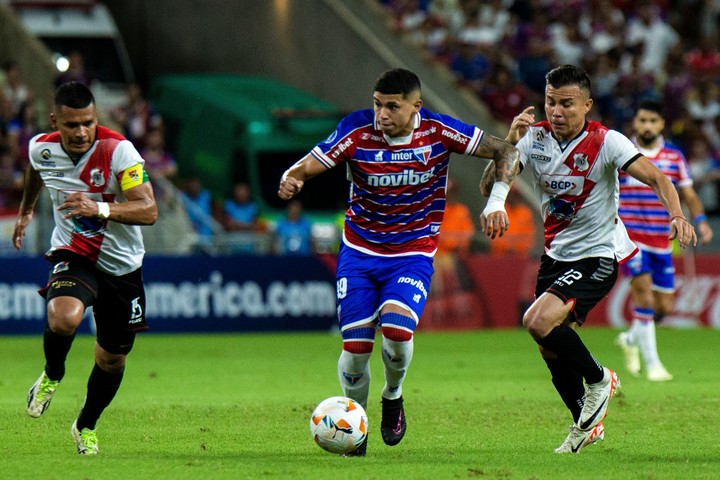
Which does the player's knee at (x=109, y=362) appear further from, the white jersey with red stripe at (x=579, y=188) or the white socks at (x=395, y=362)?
the white jersey with red stripe at (x=579, y=188)

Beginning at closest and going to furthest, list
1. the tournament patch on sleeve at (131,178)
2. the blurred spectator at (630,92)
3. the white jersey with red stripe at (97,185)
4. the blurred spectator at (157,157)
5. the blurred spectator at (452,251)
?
the tournament patch on sleeve at (131,178), the white jersey with red stripe at (97,185), the blurred spectator at (452,251), the blurred spectator at (157,157), the blurred spectator at (630,92)

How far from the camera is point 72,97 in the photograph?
8992mm

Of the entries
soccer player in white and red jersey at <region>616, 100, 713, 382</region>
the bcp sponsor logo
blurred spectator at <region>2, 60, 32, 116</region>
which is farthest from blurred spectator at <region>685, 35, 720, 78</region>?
the bcp sponsor logo

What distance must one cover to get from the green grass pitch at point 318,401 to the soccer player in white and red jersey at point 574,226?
47 cm

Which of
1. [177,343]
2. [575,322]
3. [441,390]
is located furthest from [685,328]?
[575,322]

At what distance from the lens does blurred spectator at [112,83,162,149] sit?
83.9 feet

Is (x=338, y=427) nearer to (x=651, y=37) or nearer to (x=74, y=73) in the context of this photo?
(x=74, y=73)

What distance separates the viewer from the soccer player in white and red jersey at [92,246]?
9070mm

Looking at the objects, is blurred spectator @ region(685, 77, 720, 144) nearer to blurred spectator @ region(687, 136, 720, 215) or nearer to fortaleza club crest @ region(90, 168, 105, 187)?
blurred spectator @ region(687, 136, 720, 215)

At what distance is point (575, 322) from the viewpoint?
31.1ft

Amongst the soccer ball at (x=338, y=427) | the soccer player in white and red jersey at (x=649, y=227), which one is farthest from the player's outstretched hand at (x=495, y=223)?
the soccer player in white and red jersey at (x=649, y=227)

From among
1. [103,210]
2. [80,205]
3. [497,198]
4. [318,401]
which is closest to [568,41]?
[318,401]

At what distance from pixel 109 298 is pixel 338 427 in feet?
6.00

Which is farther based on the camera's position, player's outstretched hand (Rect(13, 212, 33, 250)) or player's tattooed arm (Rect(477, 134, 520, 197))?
player's outstretched hand (Rect(13, 212, 33, 250))
